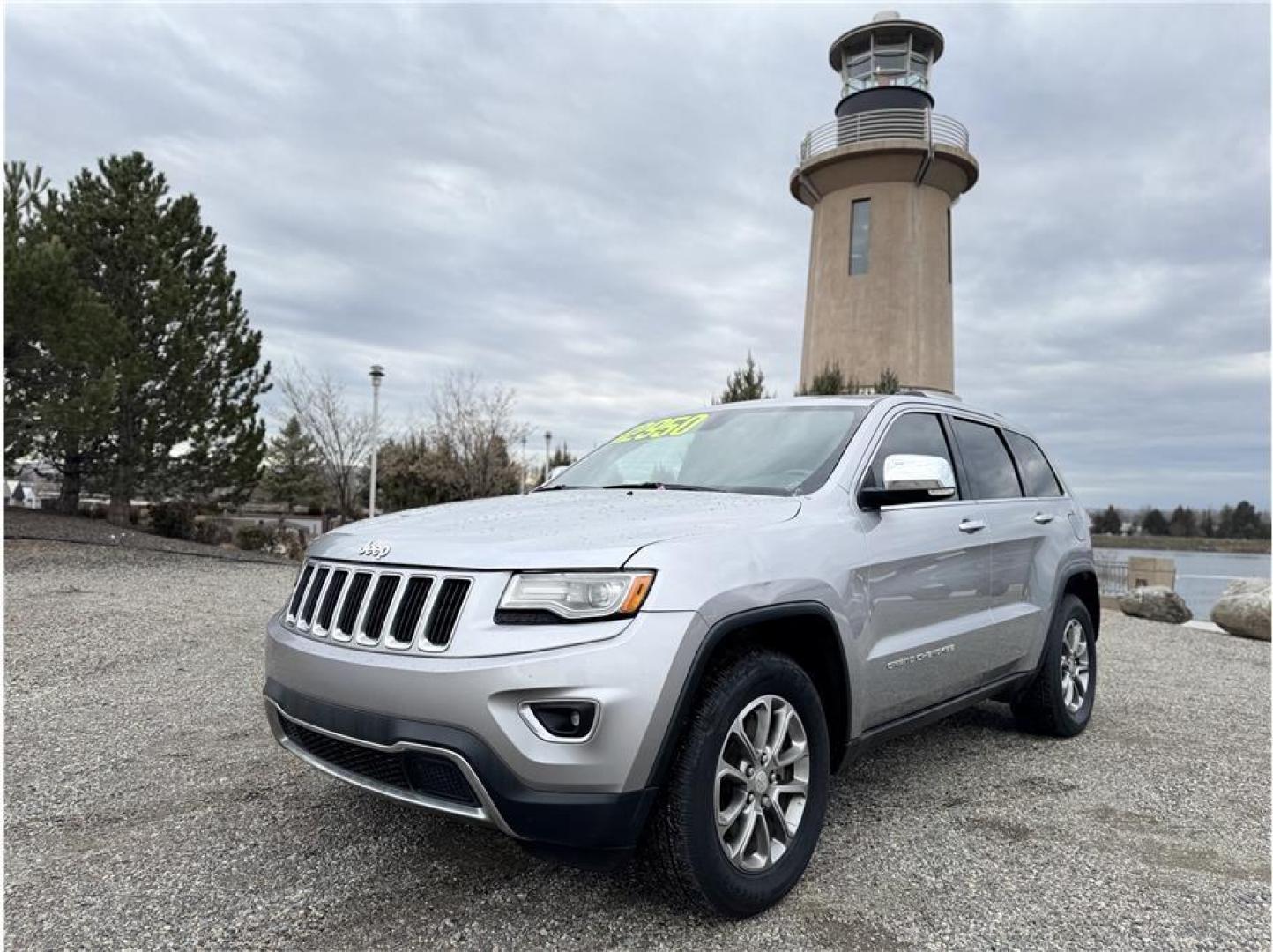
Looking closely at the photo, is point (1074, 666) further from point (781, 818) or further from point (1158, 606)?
point (1158, 606)

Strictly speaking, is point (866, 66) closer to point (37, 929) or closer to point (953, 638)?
point (953, 638)

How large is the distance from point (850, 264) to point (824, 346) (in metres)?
2.23

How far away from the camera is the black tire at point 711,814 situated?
2494mm

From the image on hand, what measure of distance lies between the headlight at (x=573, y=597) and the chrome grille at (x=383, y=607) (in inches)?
6.2

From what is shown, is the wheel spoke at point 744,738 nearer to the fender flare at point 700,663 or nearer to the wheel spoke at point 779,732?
the wheel spoke at point 779,732

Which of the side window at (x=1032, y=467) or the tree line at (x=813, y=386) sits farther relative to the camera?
the tree line at (x=813, y=386)

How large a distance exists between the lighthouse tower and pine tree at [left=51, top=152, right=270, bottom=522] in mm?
13471

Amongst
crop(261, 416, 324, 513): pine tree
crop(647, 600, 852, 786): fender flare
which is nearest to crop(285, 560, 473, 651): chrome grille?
crop(647, 600, 852, 786): fender flare

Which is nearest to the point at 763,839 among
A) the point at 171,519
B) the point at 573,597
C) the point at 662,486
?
the point at 573,597

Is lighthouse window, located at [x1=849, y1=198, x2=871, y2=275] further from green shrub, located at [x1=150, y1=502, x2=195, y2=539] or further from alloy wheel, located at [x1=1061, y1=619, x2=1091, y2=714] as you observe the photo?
alloy wheel, located at [x1=1061, y1=619, x2=1091, y2=714]

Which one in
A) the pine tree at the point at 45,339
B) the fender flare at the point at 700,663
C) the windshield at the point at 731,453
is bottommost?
the fender flare at the point at 700,663

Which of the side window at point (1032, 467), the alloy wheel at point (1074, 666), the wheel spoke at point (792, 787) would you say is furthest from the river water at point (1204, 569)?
the wheel spoke at point (792, 787)

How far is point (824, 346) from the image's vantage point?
896 inches

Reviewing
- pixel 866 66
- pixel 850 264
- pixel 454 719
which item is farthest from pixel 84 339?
pixel 866 66
